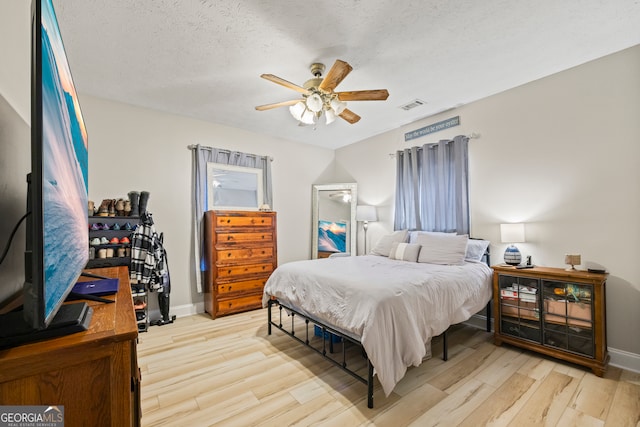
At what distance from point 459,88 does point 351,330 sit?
9.36 ft

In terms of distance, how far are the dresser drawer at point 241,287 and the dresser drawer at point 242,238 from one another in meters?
0.55

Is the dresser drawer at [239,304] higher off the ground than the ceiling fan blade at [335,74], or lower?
lower

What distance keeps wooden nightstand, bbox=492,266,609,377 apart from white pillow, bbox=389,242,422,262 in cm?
84

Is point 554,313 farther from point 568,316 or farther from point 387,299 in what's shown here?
point 387,299

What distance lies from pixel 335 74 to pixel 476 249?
2522 mm

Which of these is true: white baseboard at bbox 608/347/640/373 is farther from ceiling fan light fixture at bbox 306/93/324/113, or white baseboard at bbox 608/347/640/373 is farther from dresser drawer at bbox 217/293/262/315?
dresser drawer at bbox 217/293/262/315

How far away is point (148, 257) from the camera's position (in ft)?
10.1

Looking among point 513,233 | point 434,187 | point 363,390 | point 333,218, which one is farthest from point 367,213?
point 363,390

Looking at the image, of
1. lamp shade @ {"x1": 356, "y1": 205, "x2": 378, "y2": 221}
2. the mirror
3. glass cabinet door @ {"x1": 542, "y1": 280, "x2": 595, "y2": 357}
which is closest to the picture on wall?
the mirror

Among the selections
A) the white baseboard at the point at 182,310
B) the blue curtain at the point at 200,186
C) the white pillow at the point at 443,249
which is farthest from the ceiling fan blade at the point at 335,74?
the white baseboard at the point at 182,310

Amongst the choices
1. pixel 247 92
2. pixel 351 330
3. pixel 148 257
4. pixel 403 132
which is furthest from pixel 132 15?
pixel 403 132

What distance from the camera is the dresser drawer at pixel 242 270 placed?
3580 mm

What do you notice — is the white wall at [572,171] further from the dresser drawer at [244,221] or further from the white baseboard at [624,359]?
the dresser drawer at [244,221]

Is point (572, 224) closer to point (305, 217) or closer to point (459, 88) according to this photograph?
point (459, 88)
